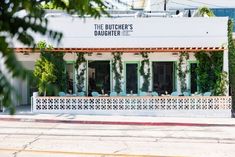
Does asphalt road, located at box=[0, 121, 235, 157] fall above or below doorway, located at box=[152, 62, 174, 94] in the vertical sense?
below

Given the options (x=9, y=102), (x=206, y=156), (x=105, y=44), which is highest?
(x=105, y=44)

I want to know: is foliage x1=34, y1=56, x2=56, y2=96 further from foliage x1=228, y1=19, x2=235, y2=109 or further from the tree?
the tree

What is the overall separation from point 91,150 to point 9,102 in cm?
1167

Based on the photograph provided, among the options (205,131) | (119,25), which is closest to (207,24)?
(119,25)

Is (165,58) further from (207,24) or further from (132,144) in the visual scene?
(132,144)

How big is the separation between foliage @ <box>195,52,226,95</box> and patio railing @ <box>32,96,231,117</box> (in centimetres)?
124

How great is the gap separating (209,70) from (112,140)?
400 inches

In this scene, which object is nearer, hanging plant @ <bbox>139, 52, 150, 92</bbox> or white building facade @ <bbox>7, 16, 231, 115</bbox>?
white building facade @ <bbox>7, 16, 231, 115</bbox>

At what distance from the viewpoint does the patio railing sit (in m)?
22.8

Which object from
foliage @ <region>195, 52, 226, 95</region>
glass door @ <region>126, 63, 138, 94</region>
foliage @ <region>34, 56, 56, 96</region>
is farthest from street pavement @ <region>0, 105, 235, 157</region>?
glass door @ <region>126, 63, 138, 94</region>

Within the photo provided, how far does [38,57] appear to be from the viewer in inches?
997

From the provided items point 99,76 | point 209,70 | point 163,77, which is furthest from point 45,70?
point 209,70

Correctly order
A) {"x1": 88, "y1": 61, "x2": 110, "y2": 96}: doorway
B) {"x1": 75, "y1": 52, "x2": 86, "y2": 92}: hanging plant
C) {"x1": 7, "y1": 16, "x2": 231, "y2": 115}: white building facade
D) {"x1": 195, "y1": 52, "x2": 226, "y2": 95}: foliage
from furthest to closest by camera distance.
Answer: {"x1": 88, "y1": 61, "x2": 110, "y2": 96}: doorway < {"x1": 75, "y1": 52, "x2": 86, "y2": 92}: hanging plant < {"x1": 195, "y1": 52, "x2": 226, "y2": 95}: foliage < {"x1": 7, "y1": 16, "x2": 231, "y2": 115}: white building facade

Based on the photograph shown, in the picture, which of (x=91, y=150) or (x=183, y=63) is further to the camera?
(x=183, y=63)
